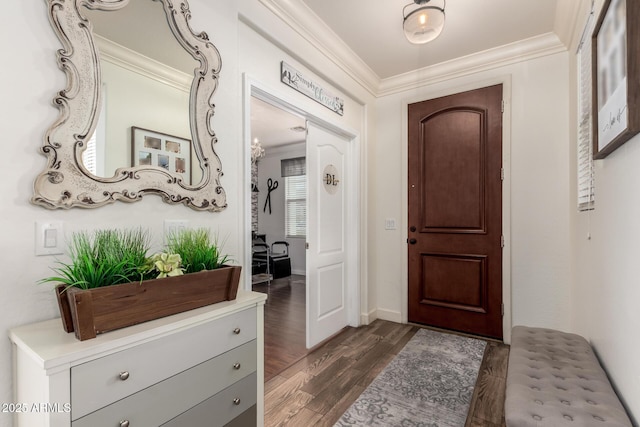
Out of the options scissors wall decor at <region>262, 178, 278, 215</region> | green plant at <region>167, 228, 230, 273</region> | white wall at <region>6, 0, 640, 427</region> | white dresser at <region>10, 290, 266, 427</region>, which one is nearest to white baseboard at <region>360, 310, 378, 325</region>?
white wall at <region>6, 0, 640, 427</region>

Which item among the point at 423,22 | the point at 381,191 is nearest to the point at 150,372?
the point at 423,22

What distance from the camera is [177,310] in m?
1.19

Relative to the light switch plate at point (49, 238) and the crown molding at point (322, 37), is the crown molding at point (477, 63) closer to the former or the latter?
the crown molding at point (322, 37)

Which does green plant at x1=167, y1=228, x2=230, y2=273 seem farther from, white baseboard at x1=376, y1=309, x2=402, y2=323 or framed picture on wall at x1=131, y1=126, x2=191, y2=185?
white baseboard at x1=376, y1=309, x2=402, y2=323

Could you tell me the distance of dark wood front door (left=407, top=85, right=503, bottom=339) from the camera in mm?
2996

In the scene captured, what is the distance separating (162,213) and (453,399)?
212 cm

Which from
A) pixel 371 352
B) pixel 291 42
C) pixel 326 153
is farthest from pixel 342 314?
pixel 291 42

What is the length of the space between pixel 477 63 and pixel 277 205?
4.70m

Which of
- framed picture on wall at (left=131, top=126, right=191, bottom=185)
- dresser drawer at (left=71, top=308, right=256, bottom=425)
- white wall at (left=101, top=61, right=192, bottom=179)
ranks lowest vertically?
dresser drawer at (left=71, top=308, right=256, bottom=425)

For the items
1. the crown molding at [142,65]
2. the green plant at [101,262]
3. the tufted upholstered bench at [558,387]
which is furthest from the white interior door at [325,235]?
the green plant at [101,262]

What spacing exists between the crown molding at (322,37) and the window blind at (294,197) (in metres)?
3.16

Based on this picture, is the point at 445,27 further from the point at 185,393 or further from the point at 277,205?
Result: the point at 277,205

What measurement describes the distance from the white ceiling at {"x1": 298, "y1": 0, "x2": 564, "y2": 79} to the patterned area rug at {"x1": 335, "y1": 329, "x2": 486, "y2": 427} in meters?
2.78

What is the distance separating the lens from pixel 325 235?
9.94 ft
